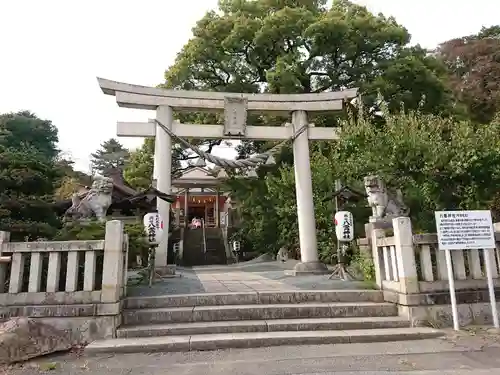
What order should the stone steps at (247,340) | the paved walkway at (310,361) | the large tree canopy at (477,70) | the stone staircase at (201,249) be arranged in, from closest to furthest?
the paved walkway at (310,361) → the stone steps at (247,340) → the large tree canopy at (477,70) → the stone staircase at (201,249)

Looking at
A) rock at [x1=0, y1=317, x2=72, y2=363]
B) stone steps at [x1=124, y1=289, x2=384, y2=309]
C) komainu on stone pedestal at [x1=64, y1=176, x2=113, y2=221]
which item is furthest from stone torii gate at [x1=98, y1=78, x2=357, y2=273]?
rock at [x1=0, y1=317, x2=72, y2=363]

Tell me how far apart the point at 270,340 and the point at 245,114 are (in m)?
6.68

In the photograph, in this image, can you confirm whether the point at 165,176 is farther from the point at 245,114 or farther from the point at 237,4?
the point at 237,4

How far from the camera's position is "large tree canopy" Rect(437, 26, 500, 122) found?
55.6ft

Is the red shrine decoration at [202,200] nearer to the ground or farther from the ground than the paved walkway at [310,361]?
farther from the ground

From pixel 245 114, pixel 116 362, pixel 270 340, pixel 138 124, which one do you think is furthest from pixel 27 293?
pixel 245 114

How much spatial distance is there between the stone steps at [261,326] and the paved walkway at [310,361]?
1.66ft

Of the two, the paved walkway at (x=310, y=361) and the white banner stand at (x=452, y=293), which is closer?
the paved walkway at (x=310, y=361)

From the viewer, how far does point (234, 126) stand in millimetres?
9945

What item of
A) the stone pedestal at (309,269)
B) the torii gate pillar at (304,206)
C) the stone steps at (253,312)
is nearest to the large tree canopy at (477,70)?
the torii gate pillar at (304,206)

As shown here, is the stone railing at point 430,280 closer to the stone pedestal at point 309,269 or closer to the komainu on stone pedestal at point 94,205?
the stone pedestal at point 309,269

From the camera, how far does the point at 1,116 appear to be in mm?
31375

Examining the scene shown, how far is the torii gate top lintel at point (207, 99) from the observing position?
931 centimetres

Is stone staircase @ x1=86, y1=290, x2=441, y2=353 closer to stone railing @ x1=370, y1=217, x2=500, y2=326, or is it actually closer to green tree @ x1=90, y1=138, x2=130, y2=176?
stone railing @ x1=370, y1=217, x2=500, y2=326
